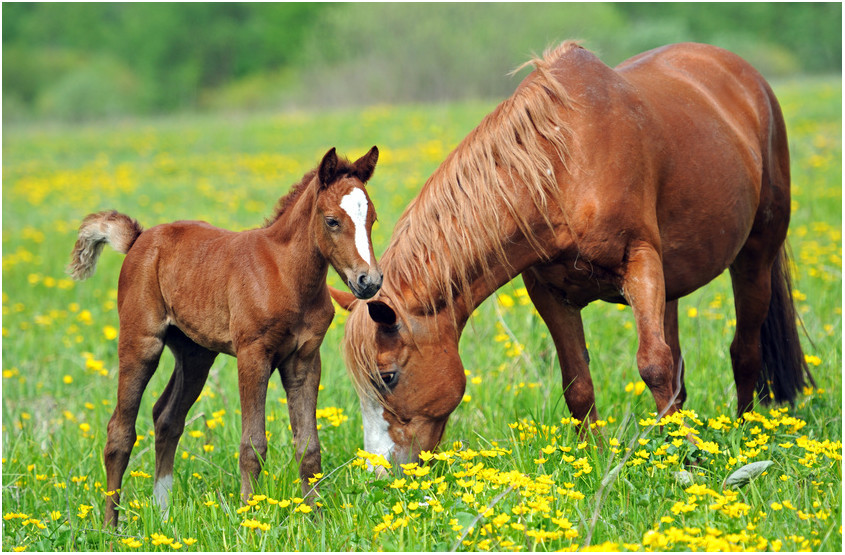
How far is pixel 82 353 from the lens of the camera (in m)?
6.49

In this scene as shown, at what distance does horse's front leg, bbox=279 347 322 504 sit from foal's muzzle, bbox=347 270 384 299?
503mm

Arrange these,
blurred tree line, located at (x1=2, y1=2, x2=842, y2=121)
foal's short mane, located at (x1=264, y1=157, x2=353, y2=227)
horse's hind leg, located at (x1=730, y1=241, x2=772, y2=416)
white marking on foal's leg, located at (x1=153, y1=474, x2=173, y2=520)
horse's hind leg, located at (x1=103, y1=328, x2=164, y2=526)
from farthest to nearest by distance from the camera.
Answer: blurred tree line, located at (x1=2, y1=2, x2=842, y2=121) → horse's hind leg, located at (x1=730, y1=241, x2=772, y2=416) → white marking on foal's leg, located at (x1=153, y1=474, x2=173, y2=520) → horse's hind leg, located at (x1=103, y1=328, x2=164, y2=526) → foal's short mane, located at (x1=264, y1=157, x2=353, y2=227)

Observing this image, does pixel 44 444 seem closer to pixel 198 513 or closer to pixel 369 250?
pixel 198 513

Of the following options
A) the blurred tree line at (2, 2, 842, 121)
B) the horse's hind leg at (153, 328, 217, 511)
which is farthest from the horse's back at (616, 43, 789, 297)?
the blurred tree line at (2, 2, 842, 121)

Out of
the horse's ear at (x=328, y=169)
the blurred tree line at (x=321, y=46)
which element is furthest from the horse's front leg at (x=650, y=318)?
the blurred tree line at (x=321, y=46)

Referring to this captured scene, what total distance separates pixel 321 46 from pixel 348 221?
31.4 m

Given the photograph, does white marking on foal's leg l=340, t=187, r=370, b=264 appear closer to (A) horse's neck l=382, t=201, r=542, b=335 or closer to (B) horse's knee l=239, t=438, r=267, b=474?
(A) horse's neck l=382, t=201, r=542, b=335

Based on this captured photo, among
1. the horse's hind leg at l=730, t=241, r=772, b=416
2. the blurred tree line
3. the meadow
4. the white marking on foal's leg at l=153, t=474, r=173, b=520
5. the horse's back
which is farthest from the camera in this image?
the blurred tree line

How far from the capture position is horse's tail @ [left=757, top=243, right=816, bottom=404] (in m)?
4.86

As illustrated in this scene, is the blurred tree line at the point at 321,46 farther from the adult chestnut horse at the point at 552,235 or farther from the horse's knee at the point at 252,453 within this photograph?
the horse's knee at the point at 252,453

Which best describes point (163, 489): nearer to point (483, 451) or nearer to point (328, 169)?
point (483, 451)

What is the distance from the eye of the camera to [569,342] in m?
4.03

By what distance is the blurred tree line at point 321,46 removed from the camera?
2622cm

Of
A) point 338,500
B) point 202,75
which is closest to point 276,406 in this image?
point 338,500
